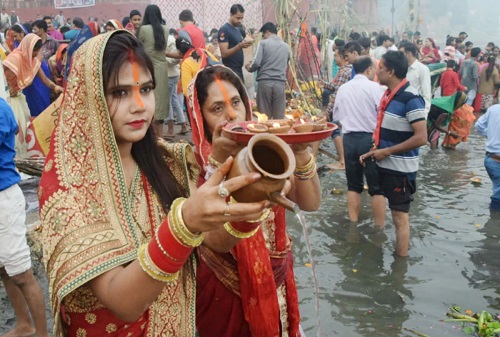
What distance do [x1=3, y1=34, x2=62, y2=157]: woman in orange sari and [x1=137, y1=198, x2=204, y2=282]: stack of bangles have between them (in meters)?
5.29

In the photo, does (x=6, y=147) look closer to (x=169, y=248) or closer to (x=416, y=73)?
(x=169, y=248)

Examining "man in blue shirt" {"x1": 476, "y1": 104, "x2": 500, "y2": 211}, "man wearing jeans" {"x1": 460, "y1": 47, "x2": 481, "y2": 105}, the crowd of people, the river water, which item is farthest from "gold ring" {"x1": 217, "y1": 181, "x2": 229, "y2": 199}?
"man wearing jeans" {"x1": 460, "y1": 47, "x2": 481, "y2": 105}

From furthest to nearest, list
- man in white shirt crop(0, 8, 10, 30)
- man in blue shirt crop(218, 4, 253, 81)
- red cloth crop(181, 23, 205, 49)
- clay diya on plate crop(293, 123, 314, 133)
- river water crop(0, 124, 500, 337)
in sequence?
man in white shirt crop(0, 8, 10, 30), man in blue shirt crop(218, 4, 253, 81), red cloth crop(181, 23, 205, 49), river water crop(0, 124, 500, 337), clay diya on plate crop(293, 123, 314, 133)

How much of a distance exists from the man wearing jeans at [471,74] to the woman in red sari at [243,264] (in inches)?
571

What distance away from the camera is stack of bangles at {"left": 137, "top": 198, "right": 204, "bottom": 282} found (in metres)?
1.46

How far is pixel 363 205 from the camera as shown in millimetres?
7121

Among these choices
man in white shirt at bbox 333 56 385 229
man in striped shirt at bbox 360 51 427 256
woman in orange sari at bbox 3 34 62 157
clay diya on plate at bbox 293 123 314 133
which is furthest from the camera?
woman in orange sari at bbox 3 34 62 157

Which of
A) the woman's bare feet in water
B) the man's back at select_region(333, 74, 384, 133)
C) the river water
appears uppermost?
the man's back at select_region(333, 74, 384, 133)

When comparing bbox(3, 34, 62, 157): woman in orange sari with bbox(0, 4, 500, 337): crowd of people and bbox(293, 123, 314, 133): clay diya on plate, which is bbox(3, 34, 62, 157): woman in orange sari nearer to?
bbox(0, 4, 500, 337): crowd of people

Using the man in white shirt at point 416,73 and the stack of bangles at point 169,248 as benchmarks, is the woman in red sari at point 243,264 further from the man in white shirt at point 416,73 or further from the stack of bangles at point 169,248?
the man in white shirt at point 416,73

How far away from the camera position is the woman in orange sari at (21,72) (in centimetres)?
651

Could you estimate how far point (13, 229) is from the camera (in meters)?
3.56

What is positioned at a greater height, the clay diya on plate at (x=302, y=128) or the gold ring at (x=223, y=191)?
the clay diya on plate at (x=302, y=128)

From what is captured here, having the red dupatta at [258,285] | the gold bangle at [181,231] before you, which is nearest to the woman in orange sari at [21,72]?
the red dupatta at [258,285]
